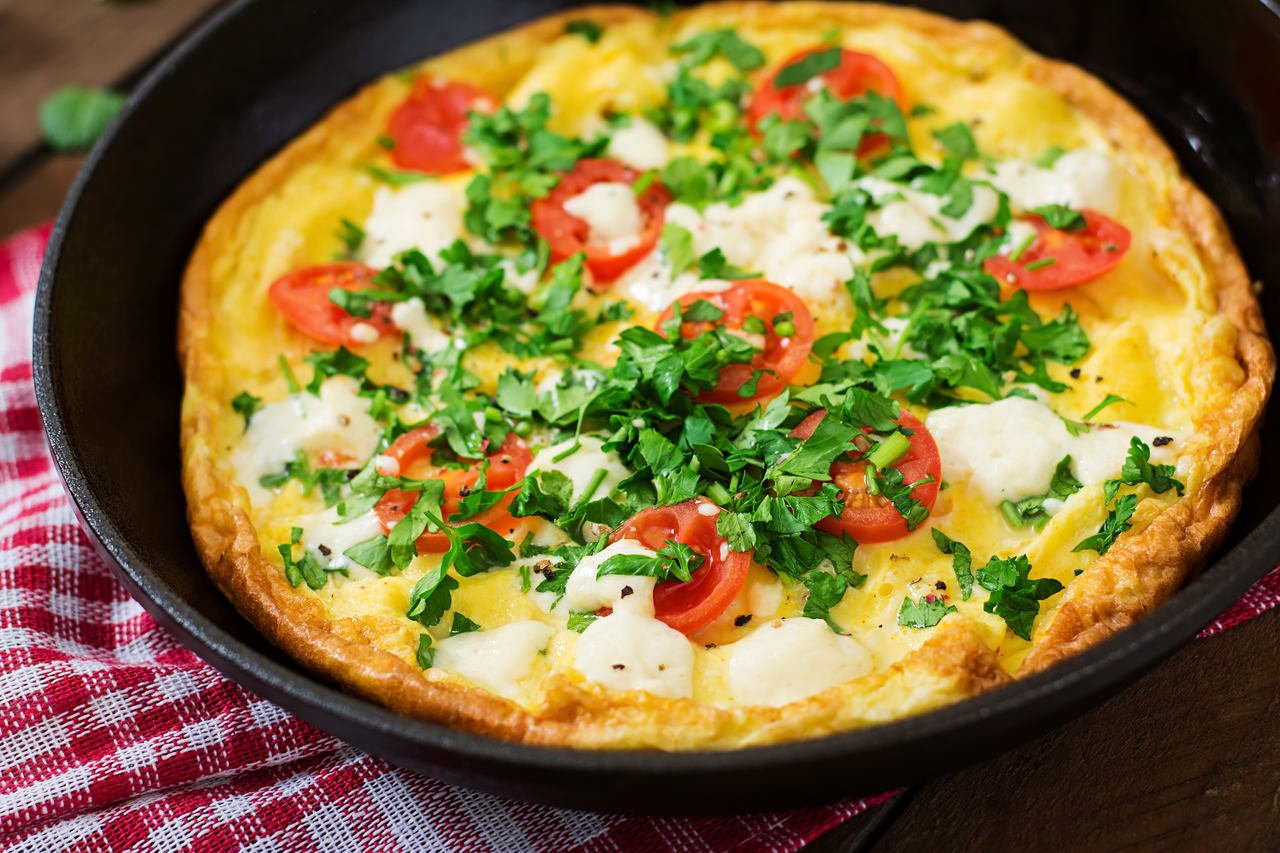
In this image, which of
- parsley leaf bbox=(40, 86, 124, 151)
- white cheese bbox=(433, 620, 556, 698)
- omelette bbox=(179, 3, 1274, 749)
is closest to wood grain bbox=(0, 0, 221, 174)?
parsley leaf bbox=(40, 86, 124, 151)

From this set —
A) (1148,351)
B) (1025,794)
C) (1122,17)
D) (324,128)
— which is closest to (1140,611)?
(1025,794)

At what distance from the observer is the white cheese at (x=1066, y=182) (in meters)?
4.68

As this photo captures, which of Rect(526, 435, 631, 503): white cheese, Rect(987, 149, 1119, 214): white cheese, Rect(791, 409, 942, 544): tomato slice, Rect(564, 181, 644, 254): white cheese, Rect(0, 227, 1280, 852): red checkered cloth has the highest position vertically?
Rect(987, 149, 1119, 214): white cheese

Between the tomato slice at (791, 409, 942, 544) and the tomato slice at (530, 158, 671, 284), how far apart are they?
1.29m

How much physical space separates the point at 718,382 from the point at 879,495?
0.66 metres

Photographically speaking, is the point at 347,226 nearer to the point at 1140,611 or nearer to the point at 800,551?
the point at 800,551

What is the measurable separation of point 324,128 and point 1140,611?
367 centimetres

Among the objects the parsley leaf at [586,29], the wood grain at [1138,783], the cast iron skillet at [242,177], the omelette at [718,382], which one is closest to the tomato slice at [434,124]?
the omelette at [718,382]

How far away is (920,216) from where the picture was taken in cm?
468

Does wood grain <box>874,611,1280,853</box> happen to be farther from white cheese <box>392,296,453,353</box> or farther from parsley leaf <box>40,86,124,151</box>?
parsley leaf <box>40,86,124,151</box>

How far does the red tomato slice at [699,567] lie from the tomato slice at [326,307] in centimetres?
130

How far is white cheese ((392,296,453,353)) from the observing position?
455cm

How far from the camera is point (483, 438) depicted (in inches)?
Answer: 165

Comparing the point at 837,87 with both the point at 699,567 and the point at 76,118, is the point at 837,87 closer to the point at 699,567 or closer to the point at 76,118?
the point at 699,567
